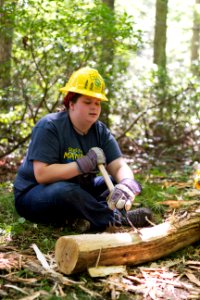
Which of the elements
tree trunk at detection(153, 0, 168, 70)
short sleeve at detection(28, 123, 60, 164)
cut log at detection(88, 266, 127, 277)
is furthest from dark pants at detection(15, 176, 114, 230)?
tree trunk at detection(153, 0, 168, 70)

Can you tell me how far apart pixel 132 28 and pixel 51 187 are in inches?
113

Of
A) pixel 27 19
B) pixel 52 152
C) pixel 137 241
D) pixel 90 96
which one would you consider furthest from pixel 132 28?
pixel 137 241

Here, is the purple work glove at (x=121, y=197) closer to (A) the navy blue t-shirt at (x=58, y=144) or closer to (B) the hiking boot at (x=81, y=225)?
(B) the hiking boot at (x=81, y=225)

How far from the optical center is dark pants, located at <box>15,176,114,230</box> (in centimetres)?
326

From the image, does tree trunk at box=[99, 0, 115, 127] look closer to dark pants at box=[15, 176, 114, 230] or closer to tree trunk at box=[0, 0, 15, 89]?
tree trunk at box=[0, 0, 15, 89]

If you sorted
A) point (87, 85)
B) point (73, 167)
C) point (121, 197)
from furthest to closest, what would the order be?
point (87, 85)
point (73, 167)
point (121, 197)

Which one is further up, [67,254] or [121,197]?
[121,197]

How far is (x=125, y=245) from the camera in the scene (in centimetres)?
278

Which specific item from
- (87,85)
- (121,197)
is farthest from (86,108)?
(121,197)

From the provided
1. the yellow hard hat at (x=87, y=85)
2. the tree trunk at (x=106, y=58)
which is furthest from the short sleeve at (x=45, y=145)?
the tree trunk at (x=106, y=58)

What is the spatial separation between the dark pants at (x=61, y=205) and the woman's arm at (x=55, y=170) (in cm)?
6

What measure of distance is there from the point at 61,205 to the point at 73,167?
346mm

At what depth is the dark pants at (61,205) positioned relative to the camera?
128 inches

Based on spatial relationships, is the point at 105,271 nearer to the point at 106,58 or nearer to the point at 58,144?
the point at 58,144
